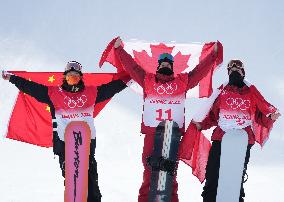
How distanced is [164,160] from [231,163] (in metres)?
1.15

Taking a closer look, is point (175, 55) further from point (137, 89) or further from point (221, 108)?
point (221, 108)

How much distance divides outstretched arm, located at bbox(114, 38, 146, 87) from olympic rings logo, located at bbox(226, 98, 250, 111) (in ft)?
5.28

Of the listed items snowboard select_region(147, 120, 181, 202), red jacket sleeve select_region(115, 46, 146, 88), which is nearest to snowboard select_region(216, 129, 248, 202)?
snowboard select_region(147, 120, 181, 202)

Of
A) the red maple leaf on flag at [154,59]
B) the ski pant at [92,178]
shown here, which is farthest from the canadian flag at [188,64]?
the ski pant at [92,178]

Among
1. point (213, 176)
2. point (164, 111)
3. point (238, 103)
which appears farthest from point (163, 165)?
point (238, 103)

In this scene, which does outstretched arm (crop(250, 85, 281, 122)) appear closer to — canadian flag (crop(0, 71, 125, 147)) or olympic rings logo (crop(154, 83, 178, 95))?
olympic rings logo (crop(154, 83, 178, 95))

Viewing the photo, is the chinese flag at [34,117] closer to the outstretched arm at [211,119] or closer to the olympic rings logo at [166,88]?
the olympic rings logo at [166,88]

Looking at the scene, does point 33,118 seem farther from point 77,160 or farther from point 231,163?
point 231,163

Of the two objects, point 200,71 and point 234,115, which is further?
point 200,71

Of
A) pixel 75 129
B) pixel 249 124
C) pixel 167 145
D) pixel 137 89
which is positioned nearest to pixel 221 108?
pixel 249 124

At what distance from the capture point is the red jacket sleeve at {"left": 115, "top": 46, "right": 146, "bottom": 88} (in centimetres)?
905

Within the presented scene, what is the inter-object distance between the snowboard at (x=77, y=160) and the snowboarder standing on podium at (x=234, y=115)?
6.61 feet

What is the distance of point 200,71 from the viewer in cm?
902

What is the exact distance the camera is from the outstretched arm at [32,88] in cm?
928
